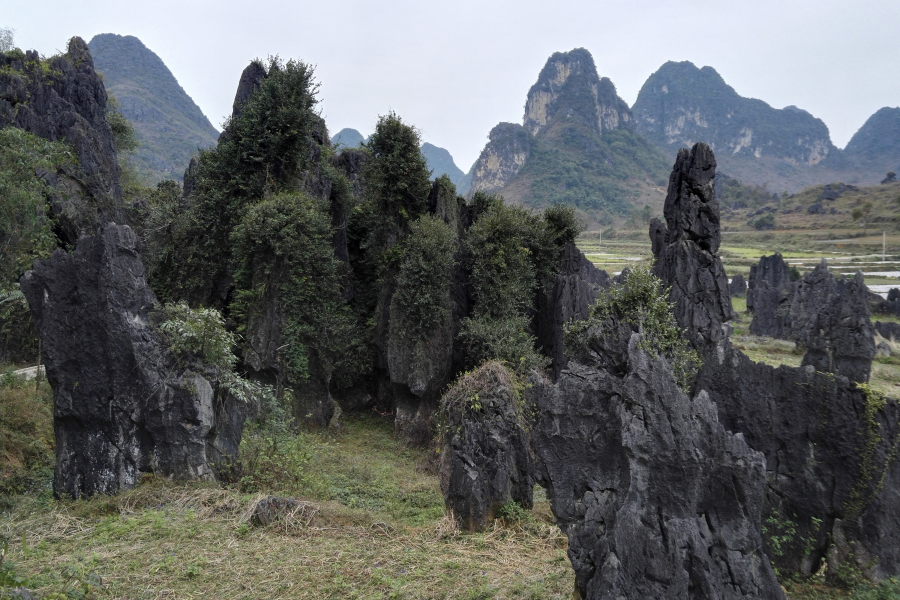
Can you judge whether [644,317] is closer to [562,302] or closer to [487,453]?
[487,453]

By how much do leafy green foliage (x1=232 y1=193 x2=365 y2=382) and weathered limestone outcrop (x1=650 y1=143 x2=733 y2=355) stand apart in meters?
9.91

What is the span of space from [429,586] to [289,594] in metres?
1.56

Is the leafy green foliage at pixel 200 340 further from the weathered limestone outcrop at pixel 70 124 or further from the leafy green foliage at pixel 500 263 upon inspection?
the weathered limestone outcrop at pixel 70 124

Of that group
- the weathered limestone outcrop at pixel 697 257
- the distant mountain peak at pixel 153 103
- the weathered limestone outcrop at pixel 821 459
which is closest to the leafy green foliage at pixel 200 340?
the weathered limestone outcrop at pixel 821 459

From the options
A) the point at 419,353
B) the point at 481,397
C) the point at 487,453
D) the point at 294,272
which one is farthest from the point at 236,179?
the point at 487,453

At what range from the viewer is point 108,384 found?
7.84 metres

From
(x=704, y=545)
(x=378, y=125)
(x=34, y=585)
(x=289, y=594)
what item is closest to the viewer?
(x=704, y=545)

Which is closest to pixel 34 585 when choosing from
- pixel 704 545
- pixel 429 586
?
Answer: pixel 429 586

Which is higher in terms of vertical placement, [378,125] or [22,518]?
[378,125]

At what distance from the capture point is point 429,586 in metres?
5.88

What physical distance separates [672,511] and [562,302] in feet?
40.9

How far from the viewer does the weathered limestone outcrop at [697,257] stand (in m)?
14.0

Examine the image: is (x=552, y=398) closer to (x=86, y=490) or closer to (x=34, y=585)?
(x=34, y=585)

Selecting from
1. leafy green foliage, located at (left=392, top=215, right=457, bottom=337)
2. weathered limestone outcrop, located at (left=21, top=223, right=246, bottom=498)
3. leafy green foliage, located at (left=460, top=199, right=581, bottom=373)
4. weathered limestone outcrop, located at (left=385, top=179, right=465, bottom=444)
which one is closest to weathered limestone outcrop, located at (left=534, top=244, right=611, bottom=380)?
leafy green foliage, located at (left=460, top=199, right=581, bottom=373)
